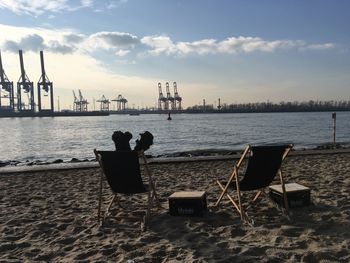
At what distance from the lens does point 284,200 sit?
4938 mm

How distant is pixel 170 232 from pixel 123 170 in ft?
2.84

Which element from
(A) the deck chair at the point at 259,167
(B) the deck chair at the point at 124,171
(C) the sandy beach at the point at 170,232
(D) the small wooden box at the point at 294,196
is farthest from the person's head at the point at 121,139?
(D) the small wooden box at the point at 294,196

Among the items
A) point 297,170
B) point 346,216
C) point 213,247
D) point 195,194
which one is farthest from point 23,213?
point 297,170

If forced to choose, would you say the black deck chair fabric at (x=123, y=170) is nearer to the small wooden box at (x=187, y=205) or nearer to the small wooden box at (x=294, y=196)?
the small wooden box at (x=187, y=205)

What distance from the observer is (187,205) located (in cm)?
493

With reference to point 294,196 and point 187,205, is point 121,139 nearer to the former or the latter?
point 187,205

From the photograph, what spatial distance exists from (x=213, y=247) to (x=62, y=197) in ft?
11.4

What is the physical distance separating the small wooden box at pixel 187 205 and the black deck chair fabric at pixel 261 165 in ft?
1.65

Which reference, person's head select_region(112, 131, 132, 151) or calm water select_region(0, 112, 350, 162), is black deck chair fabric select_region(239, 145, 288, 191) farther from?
calm water select_region(0, 112, 350, 162)

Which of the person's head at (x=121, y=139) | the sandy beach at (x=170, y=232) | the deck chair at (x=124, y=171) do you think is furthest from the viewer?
the person's head at (x=121, y=139)

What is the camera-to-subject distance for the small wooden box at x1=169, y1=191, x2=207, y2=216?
489 cm

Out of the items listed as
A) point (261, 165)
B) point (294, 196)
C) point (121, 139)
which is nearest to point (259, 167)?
point (261, 165)

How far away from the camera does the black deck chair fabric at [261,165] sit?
4684 mm

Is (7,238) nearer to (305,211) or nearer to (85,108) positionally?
(305,211)
